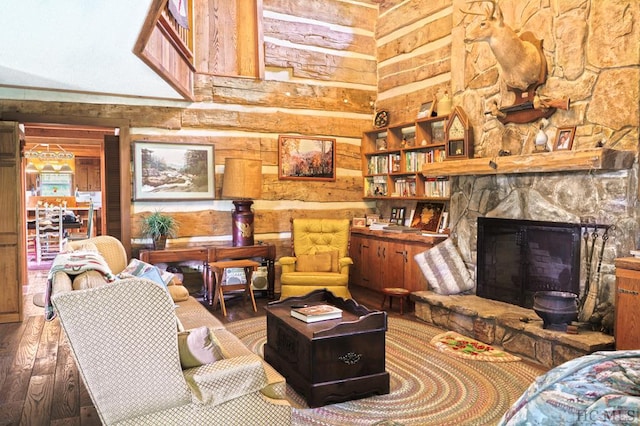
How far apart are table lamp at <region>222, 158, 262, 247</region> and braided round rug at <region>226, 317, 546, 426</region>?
1.86 m

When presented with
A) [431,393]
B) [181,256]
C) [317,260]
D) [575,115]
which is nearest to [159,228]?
[181,256]

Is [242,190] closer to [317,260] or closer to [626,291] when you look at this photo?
[317,260]

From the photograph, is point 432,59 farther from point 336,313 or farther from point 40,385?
point 40,385

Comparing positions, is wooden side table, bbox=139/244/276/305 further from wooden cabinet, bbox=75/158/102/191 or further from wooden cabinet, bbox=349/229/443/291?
wooden cabinet, bbox=75/158/102/191

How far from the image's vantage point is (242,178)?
552 cm

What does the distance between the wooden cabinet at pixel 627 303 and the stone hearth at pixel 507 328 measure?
130mm

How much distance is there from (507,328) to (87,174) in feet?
40.3

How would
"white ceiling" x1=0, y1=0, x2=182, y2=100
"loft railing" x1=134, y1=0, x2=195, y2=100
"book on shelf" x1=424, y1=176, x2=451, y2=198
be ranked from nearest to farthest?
"white ceiling" x1=0, y1=0, x2=182, y2=100
"loft railing" x1=134, y1=0, x2=195, y2=100
"book on shelf" x1=424, y1=176, x2=451, y2=198

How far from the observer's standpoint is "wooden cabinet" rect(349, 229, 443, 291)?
5.33 meters

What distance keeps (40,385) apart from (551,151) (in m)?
4.27

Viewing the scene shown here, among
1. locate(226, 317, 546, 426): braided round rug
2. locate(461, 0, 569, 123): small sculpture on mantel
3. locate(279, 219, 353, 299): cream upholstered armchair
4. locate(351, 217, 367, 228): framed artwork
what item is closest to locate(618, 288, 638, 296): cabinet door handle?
locate(226, 317, 546, 426): braided round rug

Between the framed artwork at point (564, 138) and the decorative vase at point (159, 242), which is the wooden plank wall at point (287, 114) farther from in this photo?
the framed artwork at point (564, 138)

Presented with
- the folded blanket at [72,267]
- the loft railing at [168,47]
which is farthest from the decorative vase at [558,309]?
the loft railing at [168,47]

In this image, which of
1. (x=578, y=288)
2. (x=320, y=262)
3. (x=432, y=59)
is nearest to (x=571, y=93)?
(x=578, y=288)
